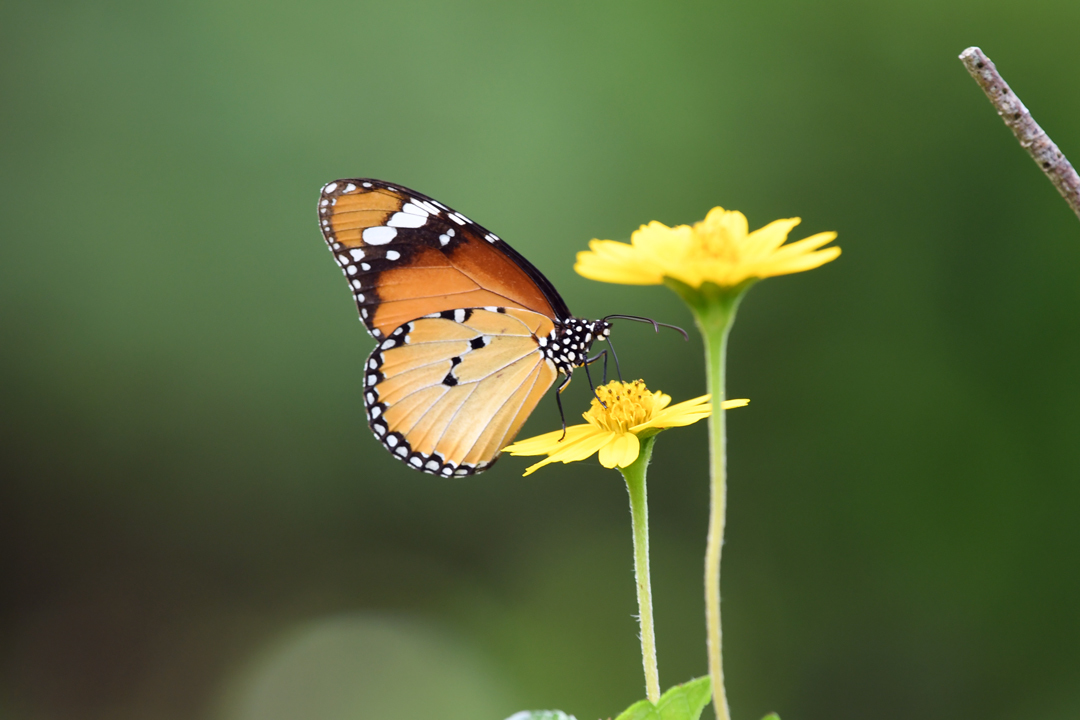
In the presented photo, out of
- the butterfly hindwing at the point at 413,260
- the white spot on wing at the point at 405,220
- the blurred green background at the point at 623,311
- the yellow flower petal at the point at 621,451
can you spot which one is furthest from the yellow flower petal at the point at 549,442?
the blurred green background at the point at 623,311

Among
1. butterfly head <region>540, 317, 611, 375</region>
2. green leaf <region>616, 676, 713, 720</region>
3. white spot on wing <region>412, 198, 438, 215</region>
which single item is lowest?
green leaf <region>616, 676, 713, 720</region>

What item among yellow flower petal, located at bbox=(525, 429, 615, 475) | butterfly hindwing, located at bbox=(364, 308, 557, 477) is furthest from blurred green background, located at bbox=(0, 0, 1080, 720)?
yellow flower petal, located at bbox=(525, 429, 615, 475)

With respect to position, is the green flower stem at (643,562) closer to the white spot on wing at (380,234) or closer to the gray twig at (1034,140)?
the gray twig at (1034,140)

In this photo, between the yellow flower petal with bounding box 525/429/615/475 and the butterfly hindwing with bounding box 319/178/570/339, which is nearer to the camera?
the yellow flower petal with bounding box 525/429/615/475

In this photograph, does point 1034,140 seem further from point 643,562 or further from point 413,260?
point 413,260

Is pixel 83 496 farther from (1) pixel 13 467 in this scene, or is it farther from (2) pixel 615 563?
(2) pixel 615 563

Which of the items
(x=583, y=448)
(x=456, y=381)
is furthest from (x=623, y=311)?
(x=583, y=448)

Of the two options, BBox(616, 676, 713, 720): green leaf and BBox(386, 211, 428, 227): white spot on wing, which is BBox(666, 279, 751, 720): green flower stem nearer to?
BBox(616, 676, 713, 720): green leaf
